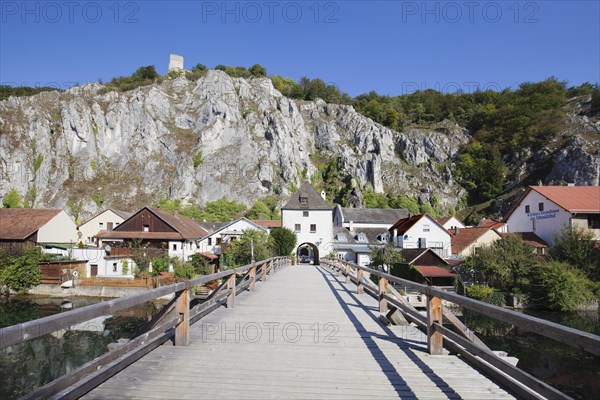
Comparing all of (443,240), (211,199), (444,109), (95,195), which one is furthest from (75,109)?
(444,109)

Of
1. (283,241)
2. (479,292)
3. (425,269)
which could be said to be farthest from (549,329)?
(283,241)

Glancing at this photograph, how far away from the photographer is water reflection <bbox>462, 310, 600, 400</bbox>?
1401 cm

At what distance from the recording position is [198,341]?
5.42 m

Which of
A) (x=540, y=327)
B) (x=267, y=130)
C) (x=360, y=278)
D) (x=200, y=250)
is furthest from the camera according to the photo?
(x=267, y=130)

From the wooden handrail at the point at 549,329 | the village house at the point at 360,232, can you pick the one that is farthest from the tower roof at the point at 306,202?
the wooden handrail at the point at 549,329

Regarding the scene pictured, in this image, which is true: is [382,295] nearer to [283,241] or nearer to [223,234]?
[283,241]

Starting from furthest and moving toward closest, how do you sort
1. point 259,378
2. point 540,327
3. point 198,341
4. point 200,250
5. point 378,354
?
point 200,250 → point 198,341 → point 378,354 → point 259,378 → point 540,327

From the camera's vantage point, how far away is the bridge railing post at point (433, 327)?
16.2ft

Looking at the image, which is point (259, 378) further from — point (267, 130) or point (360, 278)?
point (267, 130)

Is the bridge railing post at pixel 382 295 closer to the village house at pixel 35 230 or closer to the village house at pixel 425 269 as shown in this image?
the village house at pixel 425 269

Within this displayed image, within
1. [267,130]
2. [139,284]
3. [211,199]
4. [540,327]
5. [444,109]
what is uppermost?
[444,109]

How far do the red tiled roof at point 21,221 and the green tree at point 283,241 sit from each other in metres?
22.6

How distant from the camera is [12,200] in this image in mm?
67750

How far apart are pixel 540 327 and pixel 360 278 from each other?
9.08 m
